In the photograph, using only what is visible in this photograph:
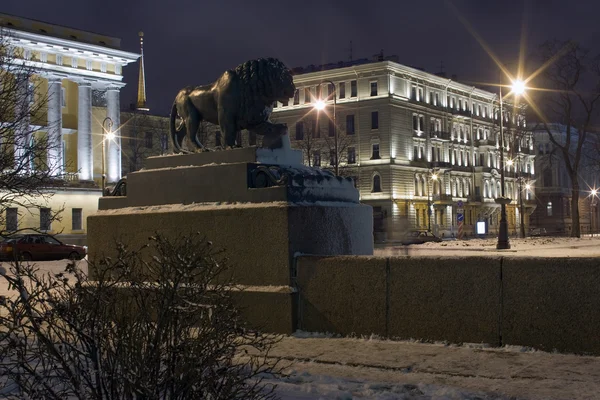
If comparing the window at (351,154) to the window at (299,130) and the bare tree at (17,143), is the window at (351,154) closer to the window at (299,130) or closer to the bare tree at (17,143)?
the window at (299,130)

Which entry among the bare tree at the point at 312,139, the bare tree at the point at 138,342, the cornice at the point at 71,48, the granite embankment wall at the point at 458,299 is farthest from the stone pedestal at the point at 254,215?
the bare tree at the point at 312,139

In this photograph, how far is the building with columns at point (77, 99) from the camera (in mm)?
50656

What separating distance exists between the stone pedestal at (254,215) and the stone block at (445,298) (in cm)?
126

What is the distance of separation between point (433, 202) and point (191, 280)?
234ft

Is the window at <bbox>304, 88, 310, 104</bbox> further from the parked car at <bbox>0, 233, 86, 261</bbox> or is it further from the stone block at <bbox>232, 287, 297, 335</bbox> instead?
the stone block at <bbox>232, 287, 297, 335</bbox>

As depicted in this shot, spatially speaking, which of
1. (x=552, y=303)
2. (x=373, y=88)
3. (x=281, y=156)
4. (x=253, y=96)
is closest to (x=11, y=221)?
(x=253, y=96)

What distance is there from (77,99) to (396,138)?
1182 inches

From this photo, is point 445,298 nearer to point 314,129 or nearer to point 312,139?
point 312,139

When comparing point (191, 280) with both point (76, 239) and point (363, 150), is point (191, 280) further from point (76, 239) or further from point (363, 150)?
point (363, 150)

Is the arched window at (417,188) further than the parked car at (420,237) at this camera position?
Yes

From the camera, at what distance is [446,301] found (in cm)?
730

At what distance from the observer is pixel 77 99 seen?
55281 millimetres

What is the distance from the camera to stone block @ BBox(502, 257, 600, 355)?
654 centimetres

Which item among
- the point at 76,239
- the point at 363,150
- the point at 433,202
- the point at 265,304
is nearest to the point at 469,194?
the point at 433,202
